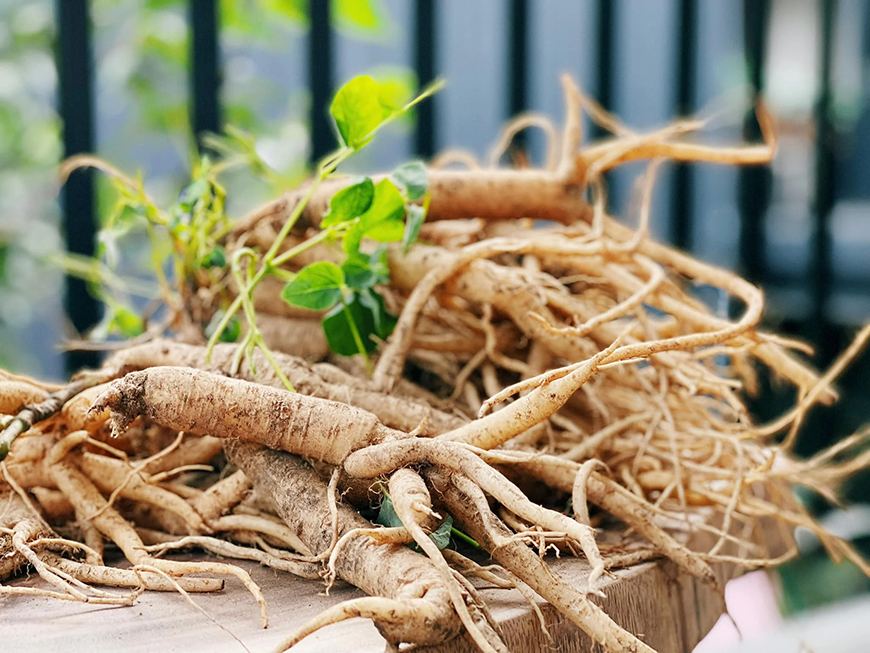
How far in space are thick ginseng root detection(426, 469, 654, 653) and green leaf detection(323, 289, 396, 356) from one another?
8.1 inches

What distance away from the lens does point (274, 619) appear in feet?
1.56

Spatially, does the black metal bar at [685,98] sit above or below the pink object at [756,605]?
above

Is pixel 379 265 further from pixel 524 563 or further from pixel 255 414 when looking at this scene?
pixel 524 563

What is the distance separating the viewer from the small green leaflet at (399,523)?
0.49m

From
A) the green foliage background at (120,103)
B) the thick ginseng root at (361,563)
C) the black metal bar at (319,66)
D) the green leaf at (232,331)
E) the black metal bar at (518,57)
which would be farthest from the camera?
the black metal bar at (518,57)

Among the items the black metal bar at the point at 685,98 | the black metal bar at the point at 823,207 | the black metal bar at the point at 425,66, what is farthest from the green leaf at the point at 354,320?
the black metal bar at the point at 823,207

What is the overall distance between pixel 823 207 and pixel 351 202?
2.10 m

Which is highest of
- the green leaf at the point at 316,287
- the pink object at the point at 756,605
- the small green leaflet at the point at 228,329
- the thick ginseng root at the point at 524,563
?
the green leaf at the point at 316,287

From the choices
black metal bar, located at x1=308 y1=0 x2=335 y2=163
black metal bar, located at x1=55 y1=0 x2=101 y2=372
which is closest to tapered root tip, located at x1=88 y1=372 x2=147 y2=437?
black metal bar, located at x1=55 y1=0 x2=101 y2=372

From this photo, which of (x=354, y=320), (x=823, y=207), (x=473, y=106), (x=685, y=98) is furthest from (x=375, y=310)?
(x=823, y=207)

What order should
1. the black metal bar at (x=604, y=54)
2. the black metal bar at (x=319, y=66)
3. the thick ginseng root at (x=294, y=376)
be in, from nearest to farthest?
the thick ginseng root at (x=294, y=376), the black metal bar at (x=319, y=66), the black metal bar at (x=604, y=54)

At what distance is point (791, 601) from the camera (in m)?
1.26

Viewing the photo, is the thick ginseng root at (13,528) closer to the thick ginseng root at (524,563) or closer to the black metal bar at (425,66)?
the thick ginseng root at (524,563)

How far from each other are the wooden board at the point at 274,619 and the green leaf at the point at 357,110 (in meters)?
0.32
